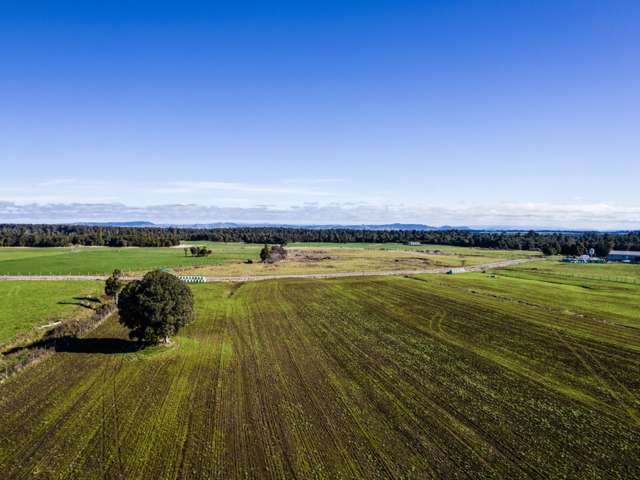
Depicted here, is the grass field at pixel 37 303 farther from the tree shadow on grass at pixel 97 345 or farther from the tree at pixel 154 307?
the tree at pixel 154 307

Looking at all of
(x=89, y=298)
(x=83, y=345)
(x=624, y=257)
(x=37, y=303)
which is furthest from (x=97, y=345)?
(x=624, y=257)

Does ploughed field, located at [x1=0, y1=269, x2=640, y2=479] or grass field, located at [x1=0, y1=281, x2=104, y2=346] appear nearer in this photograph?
ploughed field, located at [x1=0, y1=269, x2=640, y2=479]

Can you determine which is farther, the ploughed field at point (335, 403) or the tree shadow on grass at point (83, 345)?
the tree shadow on grass at point (83, 345)

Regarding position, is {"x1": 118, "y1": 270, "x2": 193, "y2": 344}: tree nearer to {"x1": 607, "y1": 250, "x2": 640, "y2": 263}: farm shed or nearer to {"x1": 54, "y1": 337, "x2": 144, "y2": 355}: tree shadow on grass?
{"x1": 54, "y1": 337, "x2": 144, "y2": 355}: tree shadow on grass

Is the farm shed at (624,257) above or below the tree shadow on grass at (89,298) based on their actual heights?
above

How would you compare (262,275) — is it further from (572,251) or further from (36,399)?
(572,251)

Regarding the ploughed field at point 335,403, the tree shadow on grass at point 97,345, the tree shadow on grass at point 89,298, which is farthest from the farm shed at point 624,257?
the tree shadow on grass at point 89,298

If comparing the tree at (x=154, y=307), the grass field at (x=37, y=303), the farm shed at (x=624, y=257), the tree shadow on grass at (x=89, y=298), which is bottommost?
the tree shadow on grass at (x=89, y=298)

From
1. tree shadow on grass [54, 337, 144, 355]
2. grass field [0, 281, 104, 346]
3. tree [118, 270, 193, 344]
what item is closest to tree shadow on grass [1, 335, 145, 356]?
tree shadow on grass [54, 337, 144, 355]
